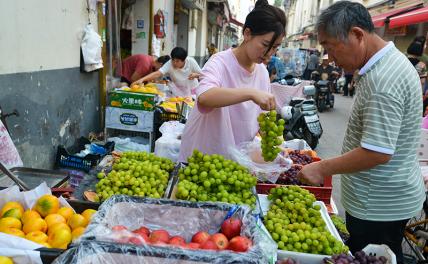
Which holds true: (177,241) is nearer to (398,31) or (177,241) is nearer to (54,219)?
(54,219)

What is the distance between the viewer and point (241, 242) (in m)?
1.59

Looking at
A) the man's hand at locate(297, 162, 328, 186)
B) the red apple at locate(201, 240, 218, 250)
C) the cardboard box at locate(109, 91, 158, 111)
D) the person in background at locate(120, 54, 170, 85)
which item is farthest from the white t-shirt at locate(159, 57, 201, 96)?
the red apple at locate(201, 240, 218, 250)

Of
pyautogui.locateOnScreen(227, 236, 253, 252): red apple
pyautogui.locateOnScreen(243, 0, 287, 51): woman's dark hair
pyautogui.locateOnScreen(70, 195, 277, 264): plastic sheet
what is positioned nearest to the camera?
pyautogui.locateOnScreen(227, 236, 253, 252): red apple

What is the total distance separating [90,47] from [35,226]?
377 cm

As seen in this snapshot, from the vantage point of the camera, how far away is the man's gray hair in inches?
73.9

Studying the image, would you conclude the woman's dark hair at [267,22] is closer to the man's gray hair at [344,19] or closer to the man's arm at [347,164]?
the man's gray hair at [344,19]

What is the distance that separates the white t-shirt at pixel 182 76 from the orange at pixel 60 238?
17.9 feet

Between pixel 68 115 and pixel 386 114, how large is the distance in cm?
422

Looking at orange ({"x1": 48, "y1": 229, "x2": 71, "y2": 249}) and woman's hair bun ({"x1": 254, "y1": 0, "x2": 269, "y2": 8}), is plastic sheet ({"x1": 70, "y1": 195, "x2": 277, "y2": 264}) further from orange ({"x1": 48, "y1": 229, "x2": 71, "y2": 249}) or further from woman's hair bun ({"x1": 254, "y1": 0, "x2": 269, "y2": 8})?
woman's hair bun ({"x1": 254, "y1": 0, "x2": 269, "y2": 8})

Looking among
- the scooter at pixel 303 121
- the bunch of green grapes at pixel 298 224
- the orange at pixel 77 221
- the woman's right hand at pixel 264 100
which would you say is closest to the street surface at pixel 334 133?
the scooter at pixel 303 121

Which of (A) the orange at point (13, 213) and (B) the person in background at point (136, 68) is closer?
(A) the orange at point (13, 213)

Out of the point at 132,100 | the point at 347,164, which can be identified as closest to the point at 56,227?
the point at 347,164

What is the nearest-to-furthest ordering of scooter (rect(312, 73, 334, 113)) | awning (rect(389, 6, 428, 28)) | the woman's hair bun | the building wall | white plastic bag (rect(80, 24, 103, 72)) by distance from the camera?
the woman's hair bun < the building wall < white plastic bag (rect(80, 24, 103, 72)) < awning (rect(389, 6, 428, 28)) < scooter (rect(312, 73, 334, 113))

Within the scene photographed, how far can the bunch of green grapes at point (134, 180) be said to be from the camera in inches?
87.1
